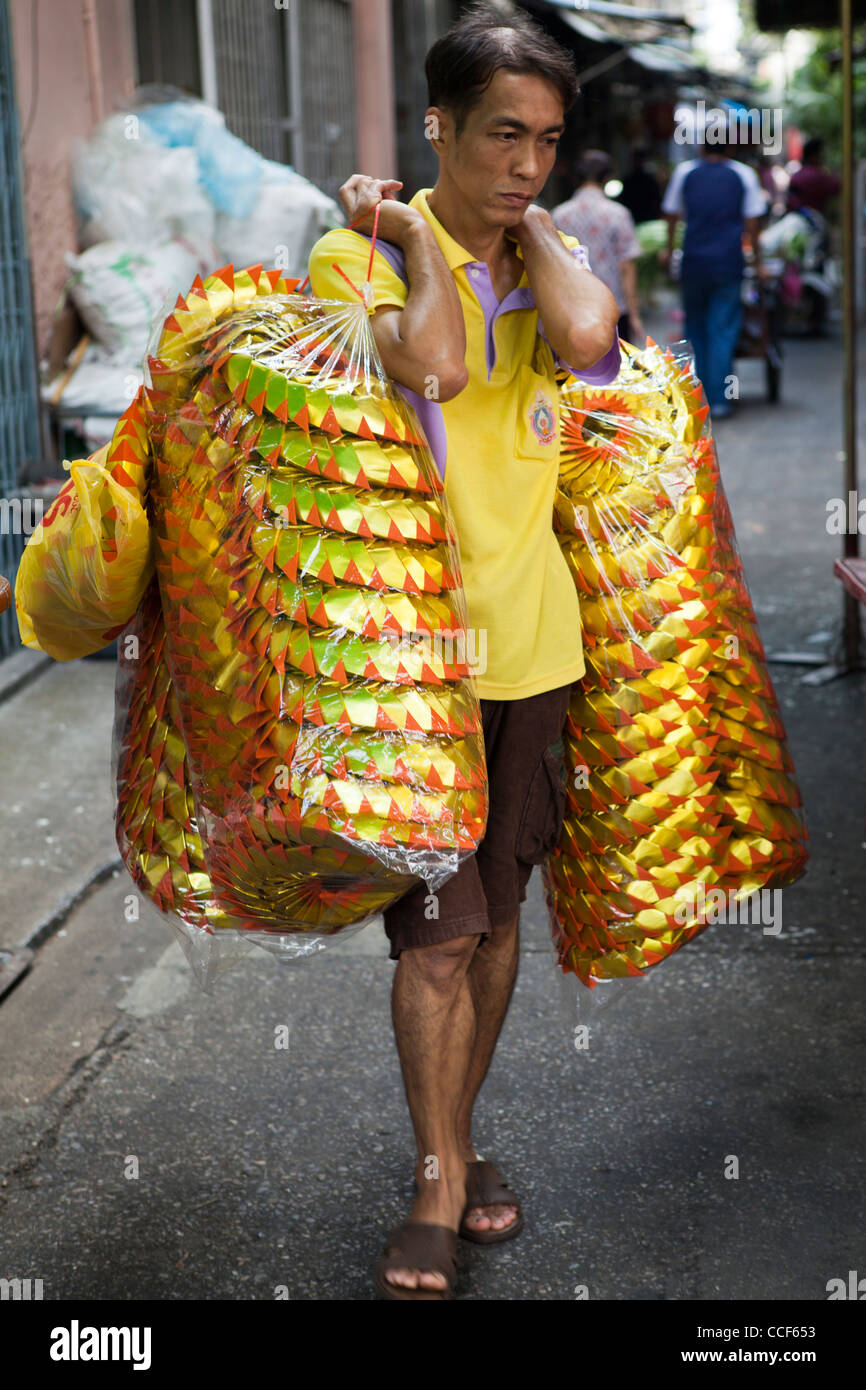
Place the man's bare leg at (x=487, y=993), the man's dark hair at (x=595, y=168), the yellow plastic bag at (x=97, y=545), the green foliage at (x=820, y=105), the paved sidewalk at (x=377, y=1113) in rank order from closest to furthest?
1. the yellow plastic bag at (x=97, y=545)
2. the paved sidewalk at (x=377, y=1113)
3. the man's bare leg at (x=487, y=993)
4. the man's dark hair at (x=595, y=168)
5. the green foliage at (x=820, y=105)

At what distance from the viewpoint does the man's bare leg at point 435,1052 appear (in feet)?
7.39

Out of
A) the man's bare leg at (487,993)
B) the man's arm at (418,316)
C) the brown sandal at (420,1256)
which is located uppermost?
the man's arm at (418,316)

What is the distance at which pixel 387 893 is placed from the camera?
2107mm

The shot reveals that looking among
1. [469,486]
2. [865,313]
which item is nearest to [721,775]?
[469,486]

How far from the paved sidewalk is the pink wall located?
3015 mm

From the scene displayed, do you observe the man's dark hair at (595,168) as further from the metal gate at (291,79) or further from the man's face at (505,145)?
the man's face at (505,145)

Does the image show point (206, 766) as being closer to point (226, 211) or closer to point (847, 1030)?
point (847, 1030)

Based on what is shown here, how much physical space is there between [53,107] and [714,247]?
Answer: 15.2 feet

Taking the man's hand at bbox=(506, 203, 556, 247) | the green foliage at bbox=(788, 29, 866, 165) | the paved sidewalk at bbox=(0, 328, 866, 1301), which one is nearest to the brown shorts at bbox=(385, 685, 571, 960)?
the paved sidewalk at bbox=(0, 328, 866, 1301)

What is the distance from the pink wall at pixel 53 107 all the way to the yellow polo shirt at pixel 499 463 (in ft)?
13.4

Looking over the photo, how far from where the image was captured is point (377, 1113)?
280 cm

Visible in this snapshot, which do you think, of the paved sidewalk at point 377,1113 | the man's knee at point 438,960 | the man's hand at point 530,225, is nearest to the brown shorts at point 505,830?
the man's knee at point 438,960

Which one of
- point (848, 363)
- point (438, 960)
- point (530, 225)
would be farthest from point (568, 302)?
point (848, 363)

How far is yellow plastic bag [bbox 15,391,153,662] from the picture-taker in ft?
6.96
